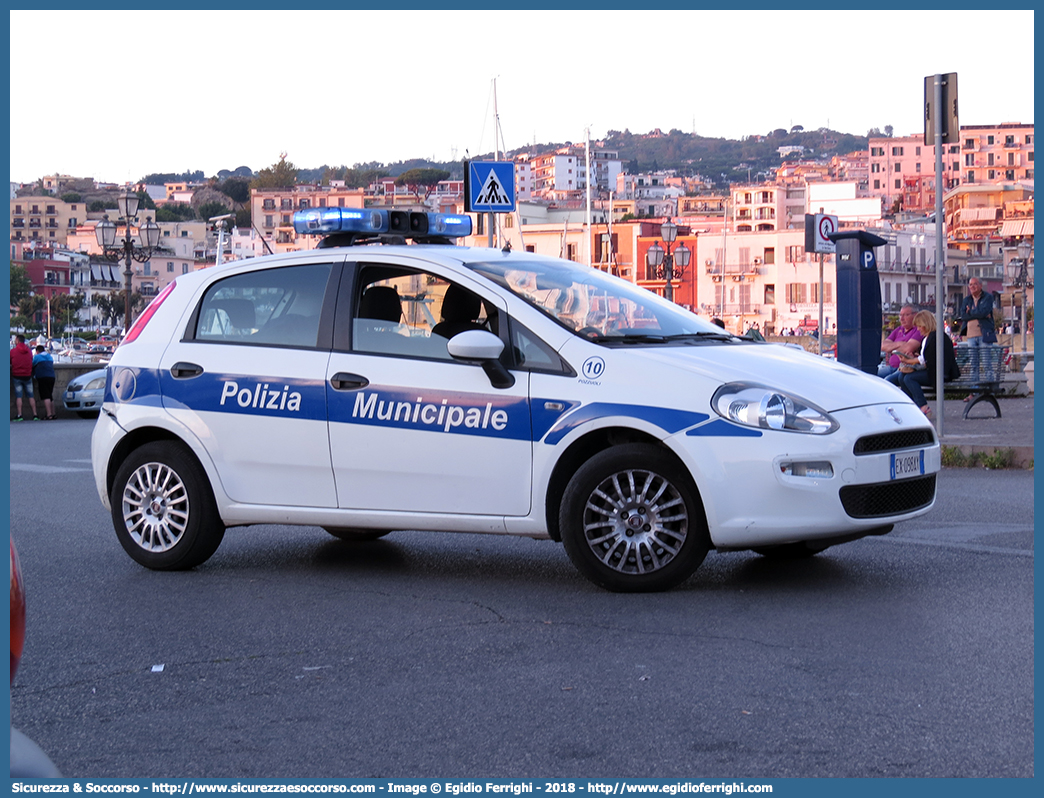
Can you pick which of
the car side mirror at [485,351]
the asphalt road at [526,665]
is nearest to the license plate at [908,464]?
the asphalt road at [526,665]

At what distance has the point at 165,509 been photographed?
7652 millimetres

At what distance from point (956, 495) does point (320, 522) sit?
5.35m

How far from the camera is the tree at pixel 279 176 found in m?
183

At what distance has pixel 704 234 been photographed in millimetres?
133875

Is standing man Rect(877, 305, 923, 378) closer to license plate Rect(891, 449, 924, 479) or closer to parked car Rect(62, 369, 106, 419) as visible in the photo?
license plate Rect(891, 449, 924, 479)

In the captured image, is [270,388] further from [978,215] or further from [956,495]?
[978,215]

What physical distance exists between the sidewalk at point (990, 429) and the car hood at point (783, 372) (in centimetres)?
622

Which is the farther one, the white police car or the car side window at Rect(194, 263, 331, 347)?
the car side window at Rect(194, 263, 331, 347)

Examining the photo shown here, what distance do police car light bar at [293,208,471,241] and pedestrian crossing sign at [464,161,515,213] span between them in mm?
7059

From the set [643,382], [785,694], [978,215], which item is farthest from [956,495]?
[978,215]

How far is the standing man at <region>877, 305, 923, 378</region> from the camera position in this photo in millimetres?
16672

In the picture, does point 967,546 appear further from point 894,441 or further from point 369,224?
point 369,224

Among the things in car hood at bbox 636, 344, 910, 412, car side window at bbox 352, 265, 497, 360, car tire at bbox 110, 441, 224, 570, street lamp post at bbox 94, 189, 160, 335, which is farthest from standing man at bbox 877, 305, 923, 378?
street lamp post at bbox 94, 189, 160, 335

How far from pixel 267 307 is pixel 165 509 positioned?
1.23 m
